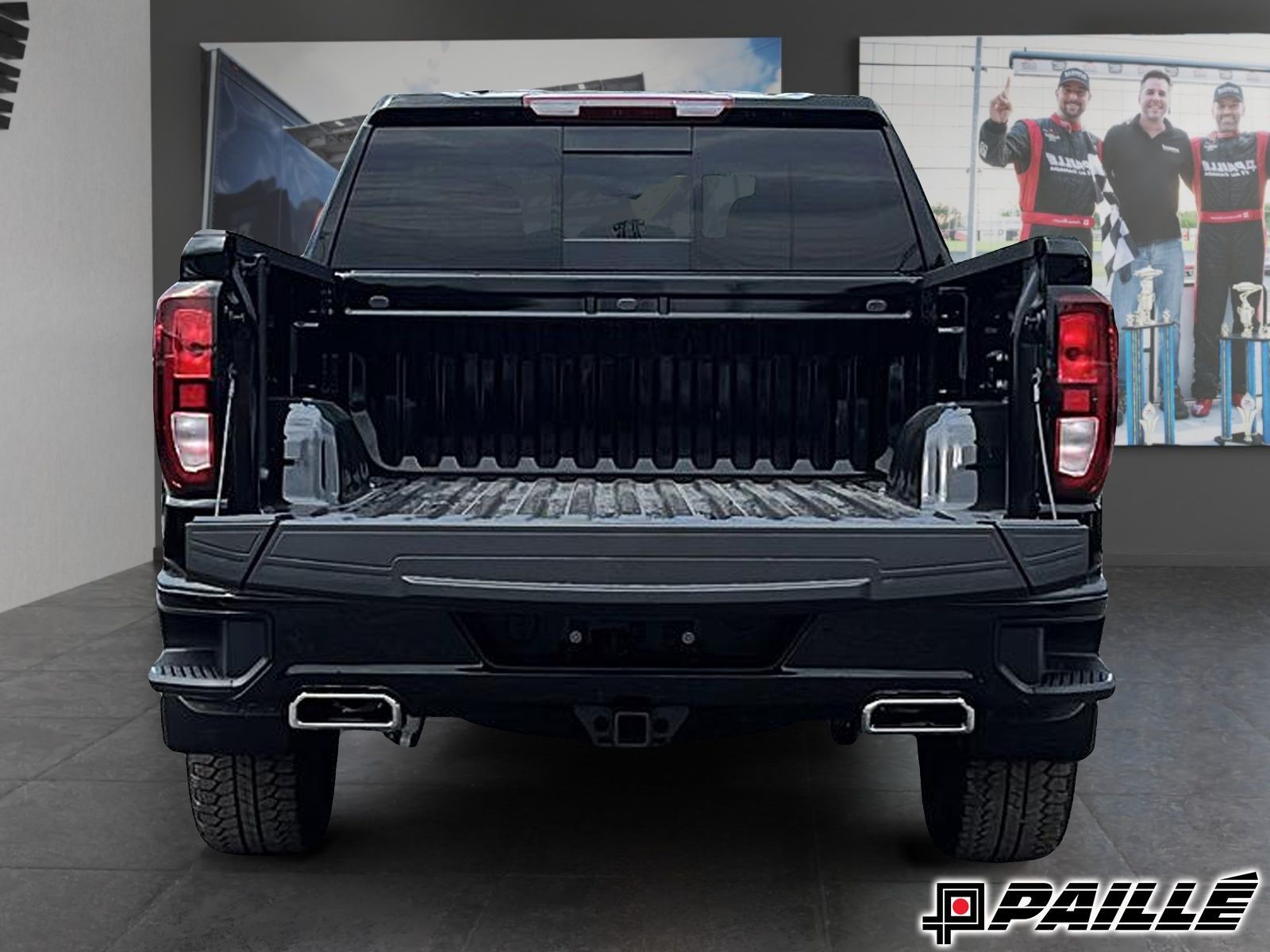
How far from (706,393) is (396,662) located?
58.2 inches

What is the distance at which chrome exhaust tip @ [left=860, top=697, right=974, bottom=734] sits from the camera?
2.68 m

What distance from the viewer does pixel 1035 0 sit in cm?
934

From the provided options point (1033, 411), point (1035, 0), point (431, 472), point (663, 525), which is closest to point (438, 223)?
point (431, 472)

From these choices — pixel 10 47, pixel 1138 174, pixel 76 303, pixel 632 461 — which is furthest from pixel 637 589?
pixel 1138 174

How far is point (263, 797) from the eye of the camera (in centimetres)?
320

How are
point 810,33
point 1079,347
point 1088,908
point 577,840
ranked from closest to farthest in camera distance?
point 1079,347
point 1088,908
point 577,840
point 810,33

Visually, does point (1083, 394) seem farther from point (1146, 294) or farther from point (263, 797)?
point (1146, 294)

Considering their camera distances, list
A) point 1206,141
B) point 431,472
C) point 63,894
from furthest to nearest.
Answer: point 1206,141
point 431,472
point 63,894

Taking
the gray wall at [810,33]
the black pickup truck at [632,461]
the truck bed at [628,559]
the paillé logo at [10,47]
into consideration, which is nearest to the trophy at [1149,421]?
the gray wall at [810,33]

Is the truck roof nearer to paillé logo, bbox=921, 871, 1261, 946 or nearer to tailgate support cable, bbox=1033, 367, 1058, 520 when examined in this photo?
tailgate support cable, bbox=1033, 367, 1058, 520

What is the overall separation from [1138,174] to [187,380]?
8119 millimetres

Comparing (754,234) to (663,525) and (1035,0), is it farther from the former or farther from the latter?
(1035,0)

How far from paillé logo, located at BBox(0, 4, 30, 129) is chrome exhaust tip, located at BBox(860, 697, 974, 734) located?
644 centimetres

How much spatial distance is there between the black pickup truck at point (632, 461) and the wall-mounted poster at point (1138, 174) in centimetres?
584
